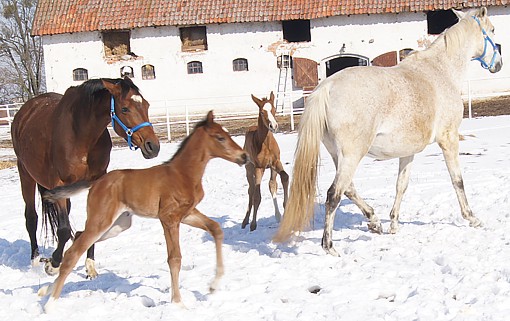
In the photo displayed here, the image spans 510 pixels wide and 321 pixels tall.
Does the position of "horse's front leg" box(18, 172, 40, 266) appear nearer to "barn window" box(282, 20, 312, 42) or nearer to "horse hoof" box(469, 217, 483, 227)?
"horse hoof" box(469, 217, 483, 227)

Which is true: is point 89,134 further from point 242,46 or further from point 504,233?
point 242,46

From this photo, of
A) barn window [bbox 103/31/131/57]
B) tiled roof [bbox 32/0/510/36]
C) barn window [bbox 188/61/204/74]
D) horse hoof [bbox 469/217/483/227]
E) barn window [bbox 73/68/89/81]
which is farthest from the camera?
barn window [bbox 73/68/89/81]

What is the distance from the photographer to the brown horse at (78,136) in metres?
5.25

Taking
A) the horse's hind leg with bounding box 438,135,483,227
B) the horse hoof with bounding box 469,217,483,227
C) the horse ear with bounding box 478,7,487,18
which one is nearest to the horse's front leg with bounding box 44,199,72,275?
the horse's hind leg with bounding box 438,135,483,227

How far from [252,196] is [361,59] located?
21.3 m

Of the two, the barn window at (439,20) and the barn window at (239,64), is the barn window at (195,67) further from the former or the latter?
the barn window at (439,20)

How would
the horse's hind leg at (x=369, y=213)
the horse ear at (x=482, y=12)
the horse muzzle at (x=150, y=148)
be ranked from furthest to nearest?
the horse ear at (x=482, y=12) < the horse's hind leg at (x=369, y=213) < the horse muzzle at (x=150, y=148)

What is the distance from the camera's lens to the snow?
4465 mm

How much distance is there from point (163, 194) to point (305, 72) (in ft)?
75.5

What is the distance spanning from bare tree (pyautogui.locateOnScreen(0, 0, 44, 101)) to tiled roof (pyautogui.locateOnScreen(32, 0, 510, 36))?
14794mm

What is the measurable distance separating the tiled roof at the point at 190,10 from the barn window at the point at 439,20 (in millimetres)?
1142

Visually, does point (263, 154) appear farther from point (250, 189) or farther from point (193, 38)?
point (193, 38)

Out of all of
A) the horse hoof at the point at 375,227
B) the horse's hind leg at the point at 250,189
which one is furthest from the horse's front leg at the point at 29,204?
the horse hoof at the point at 375,227

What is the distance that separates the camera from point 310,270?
A: 5.40 metres
